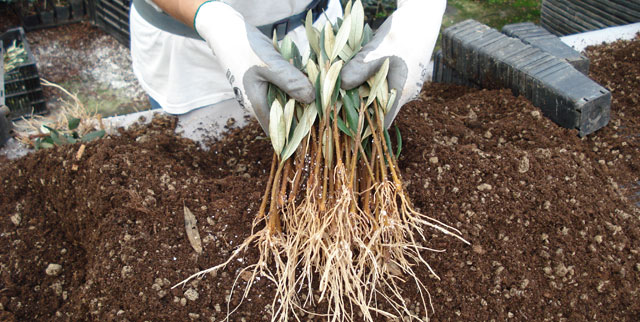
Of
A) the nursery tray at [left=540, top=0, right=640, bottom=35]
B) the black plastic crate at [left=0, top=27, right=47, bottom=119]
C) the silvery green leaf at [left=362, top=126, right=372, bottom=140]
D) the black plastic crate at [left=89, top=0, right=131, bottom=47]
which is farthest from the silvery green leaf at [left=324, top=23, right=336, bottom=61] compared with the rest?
the black plastic crate at [left=89, top=0, right=131, bottom=47]

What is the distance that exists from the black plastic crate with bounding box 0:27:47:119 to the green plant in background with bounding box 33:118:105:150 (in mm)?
955

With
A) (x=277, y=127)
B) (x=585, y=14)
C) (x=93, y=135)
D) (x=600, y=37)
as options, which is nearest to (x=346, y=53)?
(x=277, y=127)

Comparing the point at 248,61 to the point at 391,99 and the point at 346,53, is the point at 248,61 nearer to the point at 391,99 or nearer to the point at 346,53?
the point at 346,53

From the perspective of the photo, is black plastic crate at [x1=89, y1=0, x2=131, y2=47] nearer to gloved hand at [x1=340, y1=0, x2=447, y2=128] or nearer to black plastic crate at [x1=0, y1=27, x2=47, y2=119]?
black plastic crate at [x1=0, y1=27, x2=47, y2=119]

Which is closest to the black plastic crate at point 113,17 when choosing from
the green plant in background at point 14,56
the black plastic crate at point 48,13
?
the black plastic crate at point 48,13

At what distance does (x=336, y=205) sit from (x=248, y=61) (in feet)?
1.45

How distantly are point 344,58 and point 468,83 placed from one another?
0.94 metres

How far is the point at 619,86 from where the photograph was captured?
6.46ft

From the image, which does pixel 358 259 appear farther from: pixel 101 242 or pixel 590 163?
pixel 590 163

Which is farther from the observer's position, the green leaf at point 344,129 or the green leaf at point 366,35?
the green leaf at point 366,35

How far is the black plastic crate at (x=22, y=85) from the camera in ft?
9.04

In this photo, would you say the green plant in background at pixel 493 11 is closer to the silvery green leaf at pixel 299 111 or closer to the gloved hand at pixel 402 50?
the gloved hand at pixel 402 50

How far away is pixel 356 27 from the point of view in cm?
132

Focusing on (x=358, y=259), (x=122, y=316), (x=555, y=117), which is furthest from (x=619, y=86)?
(x=122, y=316)
